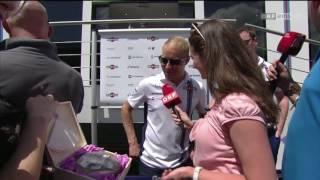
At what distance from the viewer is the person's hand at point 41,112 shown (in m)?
1.70

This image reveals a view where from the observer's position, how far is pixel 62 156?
189 cm

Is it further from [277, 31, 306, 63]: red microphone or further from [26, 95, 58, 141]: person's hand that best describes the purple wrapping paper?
[277, 31, 306, 63]: red microphone

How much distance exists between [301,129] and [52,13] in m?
6.45

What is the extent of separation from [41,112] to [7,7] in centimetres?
35

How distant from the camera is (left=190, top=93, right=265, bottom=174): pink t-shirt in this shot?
6.48 feet

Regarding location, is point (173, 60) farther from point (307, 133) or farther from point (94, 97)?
point (307, 133)

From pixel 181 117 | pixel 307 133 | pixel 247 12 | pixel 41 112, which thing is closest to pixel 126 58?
pixel 181 117

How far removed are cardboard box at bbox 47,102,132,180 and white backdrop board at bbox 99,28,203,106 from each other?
303 centimetres

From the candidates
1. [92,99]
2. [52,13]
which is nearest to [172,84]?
[92,99]

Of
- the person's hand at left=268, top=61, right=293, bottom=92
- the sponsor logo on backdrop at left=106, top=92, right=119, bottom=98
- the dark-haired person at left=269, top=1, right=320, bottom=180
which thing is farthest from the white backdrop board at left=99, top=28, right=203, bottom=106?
the dark-haired person at left=269, top=1, right=320, bottom=180

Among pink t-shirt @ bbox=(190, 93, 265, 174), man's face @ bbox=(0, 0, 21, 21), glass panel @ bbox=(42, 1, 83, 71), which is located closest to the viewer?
man's face @ bbox=(0, 0, 21, 21)

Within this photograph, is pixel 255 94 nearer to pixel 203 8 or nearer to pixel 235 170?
pixel 235 170

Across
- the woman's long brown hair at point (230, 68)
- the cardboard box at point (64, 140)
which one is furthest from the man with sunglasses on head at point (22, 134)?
the woman's long brown hair at point (230, 68)

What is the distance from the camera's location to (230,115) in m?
1.99
